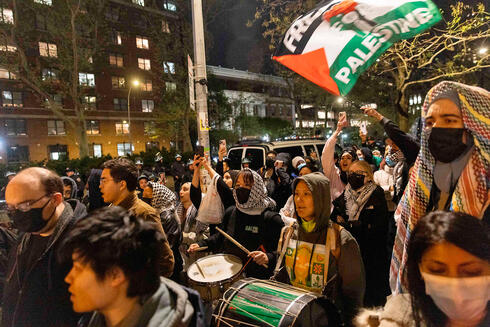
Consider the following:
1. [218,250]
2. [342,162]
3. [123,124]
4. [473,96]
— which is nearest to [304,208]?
[473,96]

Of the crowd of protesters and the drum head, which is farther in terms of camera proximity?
the drum head

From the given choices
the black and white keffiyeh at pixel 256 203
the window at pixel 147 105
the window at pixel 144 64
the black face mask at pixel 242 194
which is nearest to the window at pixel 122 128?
the window at pixel 147 105

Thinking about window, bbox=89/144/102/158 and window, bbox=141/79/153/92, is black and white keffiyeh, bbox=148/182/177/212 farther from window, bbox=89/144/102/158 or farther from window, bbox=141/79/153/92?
window, bbox=141/79/153/92

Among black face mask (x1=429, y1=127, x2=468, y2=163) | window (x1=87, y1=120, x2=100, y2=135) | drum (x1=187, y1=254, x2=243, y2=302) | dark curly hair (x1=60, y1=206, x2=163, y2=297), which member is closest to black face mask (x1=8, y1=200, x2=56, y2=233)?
dark curly hair (x1=60, y1=206, x2=163, y2=297)

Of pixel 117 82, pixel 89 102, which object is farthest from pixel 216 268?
pixel 117 82

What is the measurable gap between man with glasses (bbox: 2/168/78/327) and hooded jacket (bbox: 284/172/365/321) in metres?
1.74

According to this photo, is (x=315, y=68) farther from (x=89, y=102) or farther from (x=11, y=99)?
(x=11, y=99)

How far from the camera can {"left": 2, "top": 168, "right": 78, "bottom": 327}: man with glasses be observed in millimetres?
2121

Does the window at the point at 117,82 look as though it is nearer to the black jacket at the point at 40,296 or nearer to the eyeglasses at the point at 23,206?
the eyeglasses at the point at 23,206

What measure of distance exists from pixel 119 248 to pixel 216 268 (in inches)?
76.3

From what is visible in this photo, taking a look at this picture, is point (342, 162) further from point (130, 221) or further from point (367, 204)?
point (130, 221)

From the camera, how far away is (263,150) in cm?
927

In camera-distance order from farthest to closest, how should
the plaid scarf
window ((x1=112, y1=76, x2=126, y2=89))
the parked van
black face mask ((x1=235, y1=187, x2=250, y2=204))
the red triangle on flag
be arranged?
window ((x1=112, y1=76, x2=126, y2=89))
the parked van
black face mask ((x1=235, y1=187, x2=250, y2=204))
the red triangle on flag
the plaid scarf

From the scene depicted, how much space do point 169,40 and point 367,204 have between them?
24119 millimetres
